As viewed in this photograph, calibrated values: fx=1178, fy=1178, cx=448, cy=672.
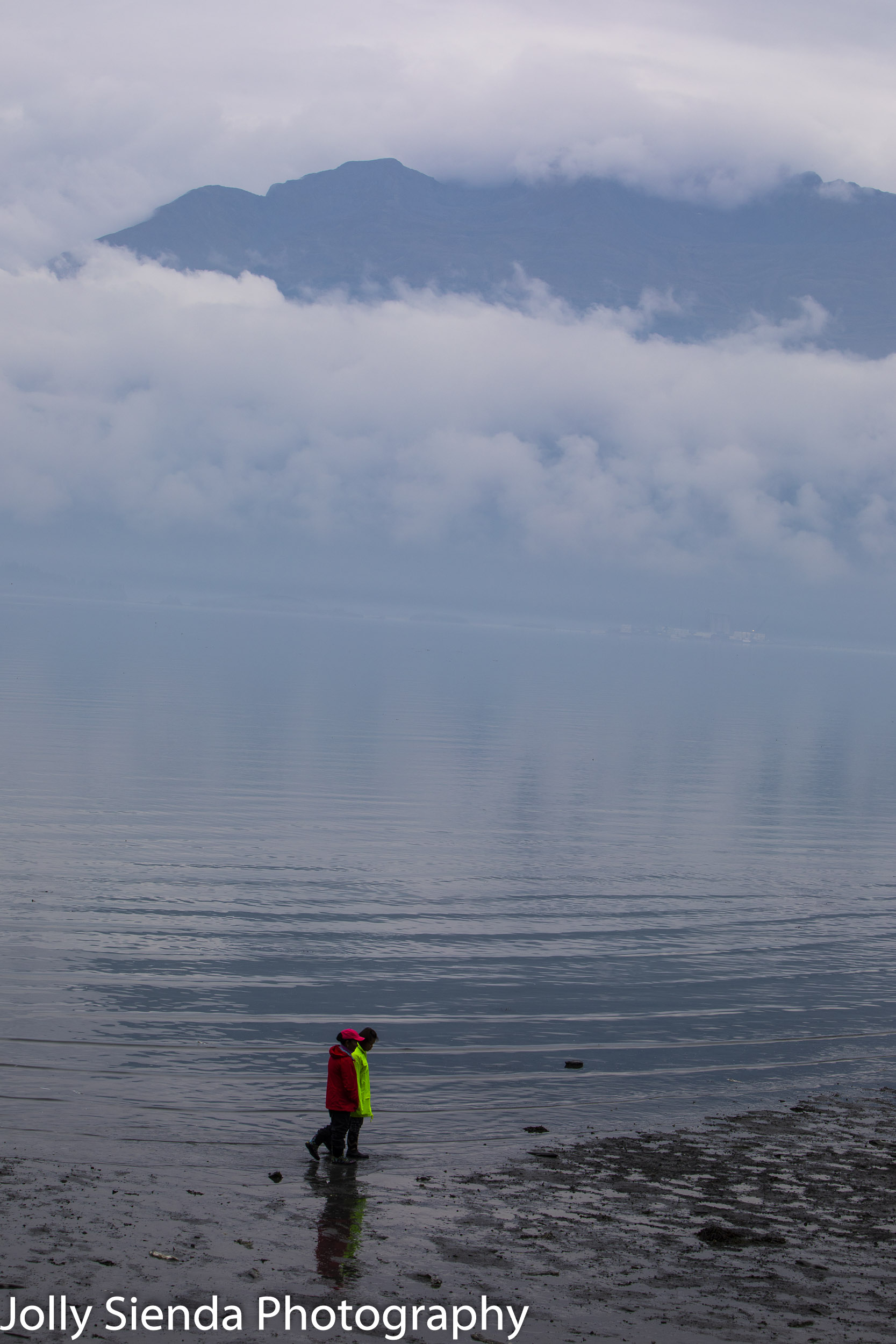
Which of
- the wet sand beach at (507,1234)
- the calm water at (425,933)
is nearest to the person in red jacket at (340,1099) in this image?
the wet sand beach at (507,1234)

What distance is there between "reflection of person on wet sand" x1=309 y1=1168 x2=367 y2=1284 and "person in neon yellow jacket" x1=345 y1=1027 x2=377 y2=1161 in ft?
2.16

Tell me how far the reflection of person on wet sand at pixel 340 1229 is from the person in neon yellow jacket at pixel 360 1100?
2.16ft

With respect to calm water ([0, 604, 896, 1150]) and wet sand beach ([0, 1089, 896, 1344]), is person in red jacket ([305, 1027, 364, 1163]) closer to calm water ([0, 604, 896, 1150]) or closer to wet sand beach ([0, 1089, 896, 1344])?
wet sand beach ([0, 1089, 896, 1344])

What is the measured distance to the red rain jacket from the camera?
18.4 m

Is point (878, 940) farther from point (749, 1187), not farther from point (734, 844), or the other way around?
point (749, 1187)

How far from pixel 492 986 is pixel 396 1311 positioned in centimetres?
1643

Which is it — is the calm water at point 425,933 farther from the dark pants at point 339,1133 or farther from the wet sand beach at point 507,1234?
the wet sand beach at point 507,1234

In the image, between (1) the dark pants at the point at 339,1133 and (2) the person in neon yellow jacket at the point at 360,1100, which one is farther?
(2) the person in neon yellow jacket at the point at 360,1100

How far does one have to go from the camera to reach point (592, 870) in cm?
4531

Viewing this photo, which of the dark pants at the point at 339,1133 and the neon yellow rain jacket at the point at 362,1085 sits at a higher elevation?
the neon yellow rain jacket at the point at 362,1085

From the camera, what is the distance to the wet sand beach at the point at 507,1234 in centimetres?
1322

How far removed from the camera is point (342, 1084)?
18469mm

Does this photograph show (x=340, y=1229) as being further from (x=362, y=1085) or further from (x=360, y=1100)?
(x=362, y=1085)

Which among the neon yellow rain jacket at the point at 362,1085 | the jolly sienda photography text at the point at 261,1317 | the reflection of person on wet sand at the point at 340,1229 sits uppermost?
the neon yellow rain jacket at the point at 362,1085
